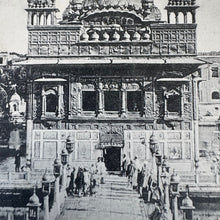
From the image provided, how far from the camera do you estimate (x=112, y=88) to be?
8031 mm

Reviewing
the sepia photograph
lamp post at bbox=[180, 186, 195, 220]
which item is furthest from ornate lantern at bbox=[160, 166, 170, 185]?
the sepia photograph

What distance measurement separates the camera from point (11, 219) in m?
5.56

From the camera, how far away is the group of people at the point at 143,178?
6.02m

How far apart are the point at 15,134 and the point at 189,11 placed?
5356 millimetres

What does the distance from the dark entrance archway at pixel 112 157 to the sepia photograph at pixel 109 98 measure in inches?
1.0

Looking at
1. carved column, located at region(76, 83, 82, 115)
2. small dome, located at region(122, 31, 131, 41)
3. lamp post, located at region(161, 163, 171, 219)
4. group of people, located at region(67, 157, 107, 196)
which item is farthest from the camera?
small dome, located at region(122, 31, 131, 41)

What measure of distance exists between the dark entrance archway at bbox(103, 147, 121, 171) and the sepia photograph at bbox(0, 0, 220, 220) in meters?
0.02

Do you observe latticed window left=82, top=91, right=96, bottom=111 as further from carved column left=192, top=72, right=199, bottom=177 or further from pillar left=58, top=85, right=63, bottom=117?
carved column left=192, top=72, right=199, bottom=177

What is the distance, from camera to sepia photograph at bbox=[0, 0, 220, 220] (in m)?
7.22

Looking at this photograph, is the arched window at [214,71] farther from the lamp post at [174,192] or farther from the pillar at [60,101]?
the lamp post at [174,192]

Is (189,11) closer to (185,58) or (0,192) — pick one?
(185,58)

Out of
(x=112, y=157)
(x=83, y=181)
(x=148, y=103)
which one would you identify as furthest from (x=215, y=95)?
(x=83, y=181)

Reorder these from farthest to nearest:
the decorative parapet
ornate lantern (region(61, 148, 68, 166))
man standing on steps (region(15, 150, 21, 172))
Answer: the decorative parapet, man standing on steps (region(15, 150, 21, 172)), ornate lantern (region(61, 148, 68, 166))

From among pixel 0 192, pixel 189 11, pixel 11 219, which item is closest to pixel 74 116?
pixel 0 192
